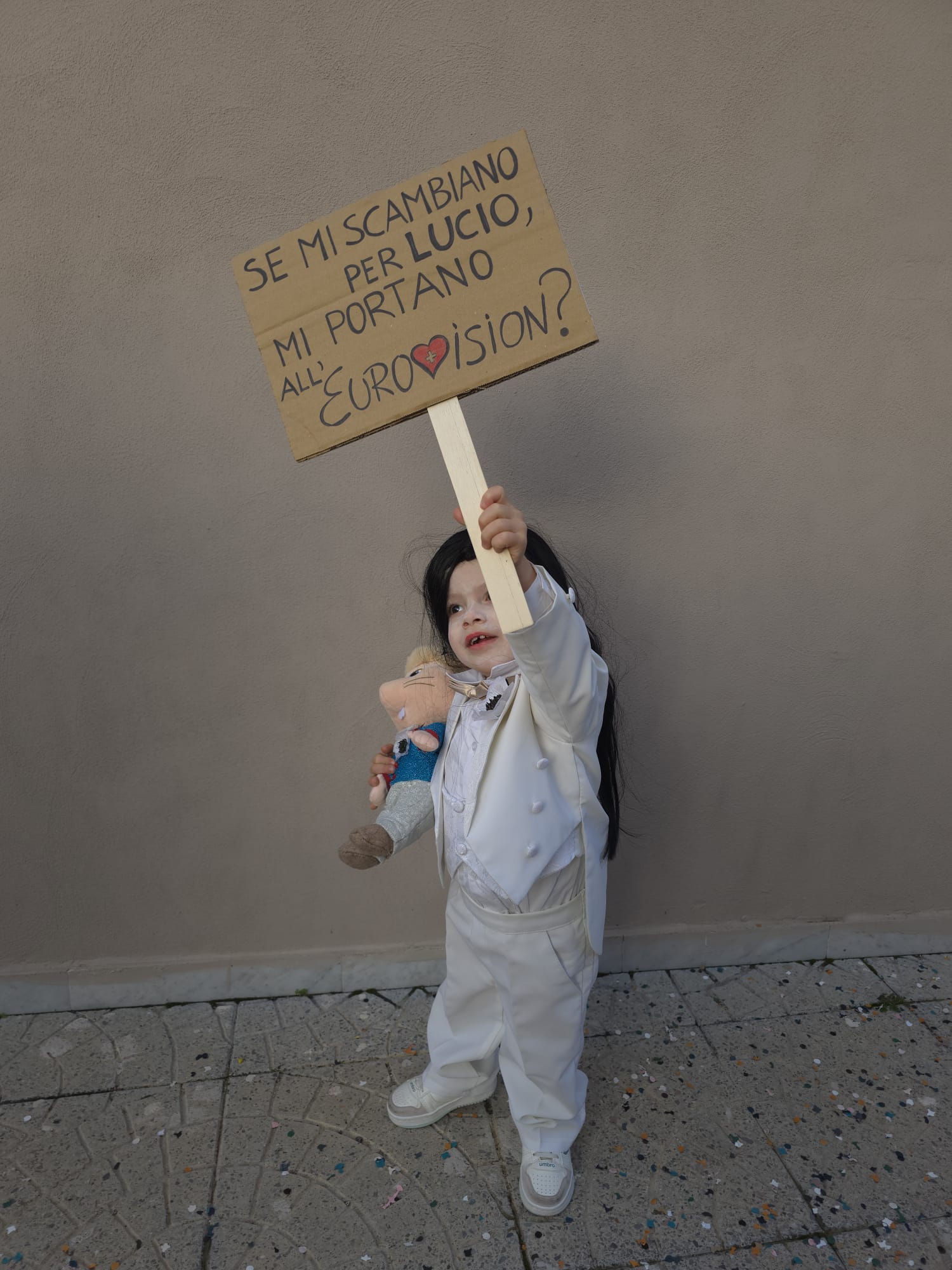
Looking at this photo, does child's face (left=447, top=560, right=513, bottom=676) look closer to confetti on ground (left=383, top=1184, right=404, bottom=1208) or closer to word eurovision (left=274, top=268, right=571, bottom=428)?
word eurovision (left=274, top=268, right=571, bottom=428)

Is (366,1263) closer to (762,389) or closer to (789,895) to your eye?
(789,895)

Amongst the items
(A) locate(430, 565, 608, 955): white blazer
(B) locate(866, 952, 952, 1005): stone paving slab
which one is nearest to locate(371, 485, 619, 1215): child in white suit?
(A) locate(430, 565, 608, 955): white blazer

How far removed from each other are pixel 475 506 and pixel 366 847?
71cm

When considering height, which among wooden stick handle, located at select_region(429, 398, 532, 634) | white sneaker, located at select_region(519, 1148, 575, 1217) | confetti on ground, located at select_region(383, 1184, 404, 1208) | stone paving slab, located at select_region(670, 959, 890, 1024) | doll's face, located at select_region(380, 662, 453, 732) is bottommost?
stone paving slab, located at select_region(670, 959, 890, 1024)

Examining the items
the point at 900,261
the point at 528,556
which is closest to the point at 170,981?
the point at 528,556

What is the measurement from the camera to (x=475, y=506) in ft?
4.81

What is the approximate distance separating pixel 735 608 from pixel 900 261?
1.07 meters

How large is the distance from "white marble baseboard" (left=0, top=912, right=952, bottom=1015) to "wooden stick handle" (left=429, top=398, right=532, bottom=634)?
63.7 inches

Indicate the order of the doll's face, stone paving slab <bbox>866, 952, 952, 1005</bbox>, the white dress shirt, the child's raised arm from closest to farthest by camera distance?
the child's raised arm → the white dress shirt → the doll's face → stone paving slab <bbox>866, 952, 952, 1005</bbox>

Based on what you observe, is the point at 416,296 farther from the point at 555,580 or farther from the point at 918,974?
the point at 918,974

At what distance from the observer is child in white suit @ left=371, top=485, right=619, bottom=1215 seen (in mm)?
1617

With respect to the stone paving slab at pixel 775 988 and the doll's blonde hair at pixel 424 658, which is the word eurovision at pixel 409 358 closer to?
the doll's blonde hair at pixel 424 658

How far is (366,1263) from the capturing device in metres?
1.78

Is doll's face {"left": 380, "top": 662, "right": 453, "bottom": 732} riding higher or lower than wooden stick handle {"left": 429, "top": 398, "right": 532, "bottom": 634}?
lower
